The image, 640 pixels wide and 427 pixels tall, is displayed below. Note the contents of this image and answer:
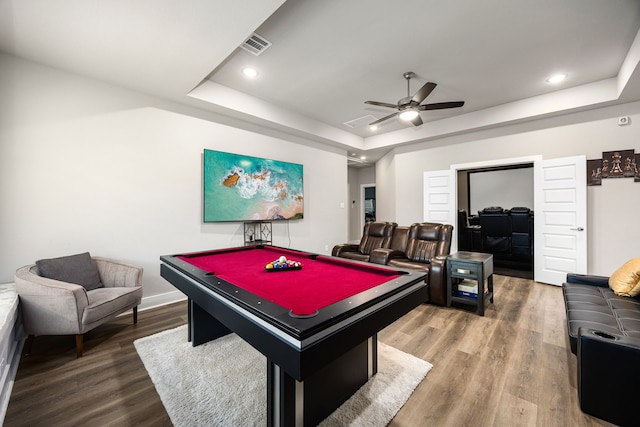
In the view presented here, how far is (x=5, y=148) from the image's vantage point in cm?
250

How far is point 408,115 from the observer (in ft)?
11.8

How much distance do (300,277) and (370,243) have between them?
2.95 metres

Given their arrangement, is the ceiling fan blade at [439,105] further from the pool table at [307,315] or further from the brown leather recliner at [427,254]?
the pool table at [307,315]

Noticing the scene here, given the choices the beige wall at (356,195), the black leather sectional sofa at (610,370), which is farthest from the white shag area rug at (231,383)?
the beige wall at (356,195)

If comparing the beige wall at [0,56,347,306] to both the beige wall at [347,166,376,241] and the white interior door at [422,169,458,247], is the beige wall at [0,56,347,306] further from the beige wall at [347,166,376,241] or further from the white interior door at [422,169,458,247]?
the beige wall at [347,166,376,241]

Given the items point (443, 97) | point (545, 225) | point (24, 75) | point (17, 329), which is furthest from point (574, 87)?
point (17, 329)

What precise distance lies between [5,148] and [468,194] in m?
9.49

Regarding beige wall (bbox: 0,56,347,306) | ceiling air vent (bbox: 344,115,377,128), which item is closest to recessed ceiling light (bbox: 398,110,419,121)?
ceiling air vent (bbox: 344,115,377,128)

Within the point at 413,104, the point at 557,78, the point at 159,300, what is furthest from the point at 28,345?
the point at 557,78

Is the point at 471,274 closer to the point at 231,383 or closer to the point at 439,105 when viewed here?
A: the point at 439,105

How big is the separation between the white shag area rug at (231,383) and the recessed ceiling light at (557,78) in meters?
4.16

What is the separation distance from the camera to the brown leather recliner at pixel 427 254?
3.26 m

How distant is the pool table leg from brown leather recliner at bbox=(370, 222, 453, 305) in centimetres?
219

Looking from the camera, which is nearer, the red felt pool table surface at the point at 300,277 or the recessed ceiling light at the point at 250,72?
the red felt pool table surface at the point at 300,277
